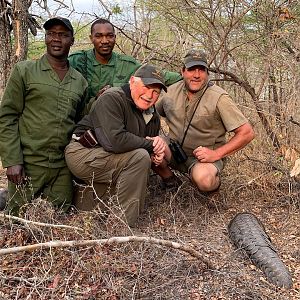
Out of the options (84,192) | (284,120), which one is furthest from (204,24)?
(84,192)

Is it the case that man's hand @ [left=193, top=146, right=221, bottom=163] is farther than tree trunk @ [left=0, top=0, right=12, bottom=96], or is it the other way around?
tree trunk @ [left=0, top=0, right=12, bottom=96]

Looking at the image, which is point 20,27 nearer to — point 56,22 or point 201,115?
point 56,22

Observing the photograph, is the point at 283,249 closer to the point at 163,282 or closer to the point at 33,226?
the point at 163,282

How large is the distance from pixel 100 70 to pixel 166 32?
4.99 ft

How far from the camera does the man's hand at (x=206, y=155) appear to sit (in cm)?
445

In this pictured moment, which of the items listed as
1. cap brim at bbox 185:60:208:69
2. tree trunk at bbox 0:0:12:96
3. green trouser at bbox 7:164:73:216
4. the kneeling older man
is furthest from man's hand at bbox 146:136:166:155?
tree trunk at bbox 0:0:12:96

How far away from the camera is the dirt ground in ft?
10.4

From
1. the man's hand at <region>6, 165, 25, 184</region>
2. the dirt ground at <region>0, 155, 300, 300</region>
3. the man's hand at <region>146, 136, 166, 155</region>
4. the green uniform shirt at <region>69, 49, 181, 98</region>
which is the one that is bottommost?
the dirt ground at <region>0, 155, 300, 300</region>

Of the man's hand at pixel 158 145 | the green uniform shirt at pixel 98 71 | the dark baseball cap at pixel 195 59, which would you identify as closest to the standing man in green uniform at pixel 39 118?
the green uniform shirt at pixel 98 71

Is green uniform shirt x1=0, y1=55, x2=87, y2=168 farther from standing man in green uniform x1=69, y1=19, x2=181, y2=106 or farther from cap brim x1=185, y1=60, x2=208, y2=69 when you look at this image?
cap brim x1=185, y1=60, x2=208, y2=69

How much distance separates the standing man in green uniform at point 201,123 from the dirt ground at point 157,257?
0.33 metres

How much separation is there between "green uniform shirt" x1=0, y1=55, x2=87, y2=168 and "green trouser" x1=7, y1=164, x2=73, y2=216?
81 millimetres

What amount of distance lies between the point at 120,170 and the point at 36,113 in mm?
856

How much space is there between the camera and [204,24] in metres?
5.63
